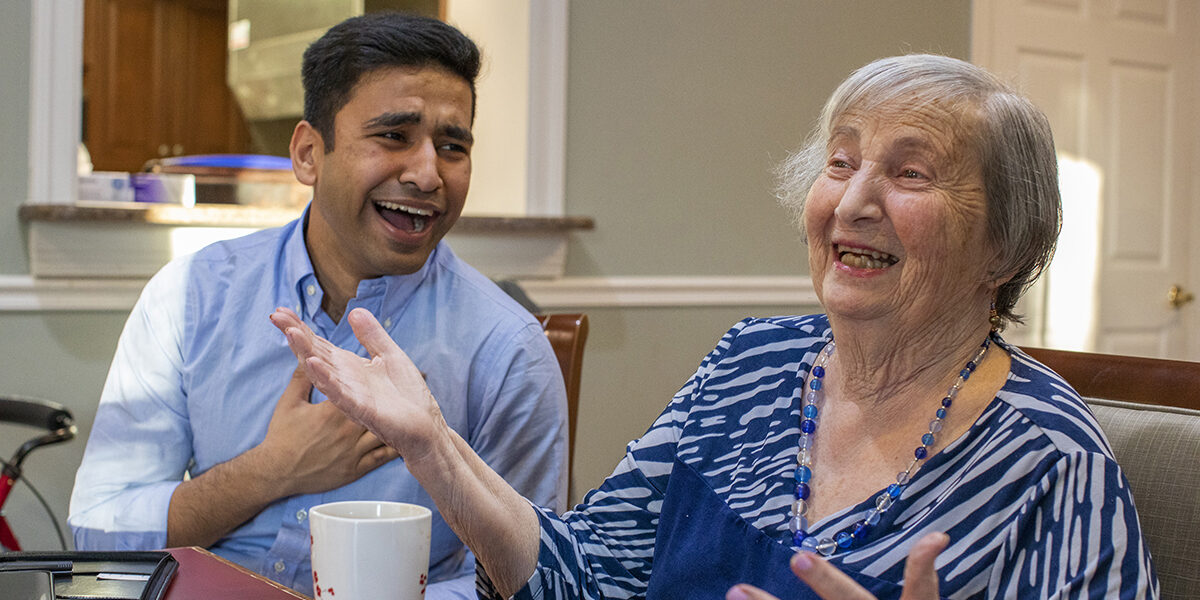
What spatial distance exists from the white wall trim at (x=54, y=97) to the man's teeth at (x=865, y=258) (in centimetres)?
199

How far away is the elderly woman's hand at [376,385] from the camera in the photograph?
102cm

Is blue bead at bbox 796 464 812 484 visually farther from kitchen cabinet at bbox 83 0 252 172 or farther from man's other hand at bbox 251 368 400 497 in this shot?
kitchen cabinet at bbox 83 0 252 172

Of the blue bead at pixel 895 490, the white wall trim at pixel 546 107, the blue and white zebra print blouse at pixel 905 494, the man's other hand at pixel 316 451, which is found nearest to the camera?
the blue and white zebra print blouse at pixel 905 494

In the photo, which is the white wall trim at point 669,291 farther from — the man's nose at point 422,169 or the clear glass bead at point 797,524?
the clear glass bead at point 797,524

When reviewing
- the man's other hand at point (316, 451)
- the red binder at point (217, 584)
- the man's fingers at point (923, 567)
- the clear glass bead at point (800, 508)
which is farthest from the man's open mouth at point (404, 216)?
the man's fingers at point (923, 567)

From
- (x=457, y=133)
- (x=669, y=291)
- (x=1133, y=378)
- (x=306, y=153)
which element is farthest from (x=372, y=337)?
(x=669, y=291)

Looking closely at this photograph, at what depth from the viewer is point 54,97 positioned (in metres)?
2.49

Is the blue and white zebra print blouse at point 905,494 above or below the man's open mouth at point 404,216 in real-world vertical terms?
below

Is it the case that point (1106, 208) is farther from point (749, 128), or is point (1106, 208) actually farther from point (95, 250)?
point (95, 250)

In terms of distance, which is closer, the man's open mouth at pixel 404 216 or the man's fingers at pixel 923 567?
the man's fingers at pixel 923 567

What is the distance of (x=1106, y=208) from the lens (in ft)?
13.1

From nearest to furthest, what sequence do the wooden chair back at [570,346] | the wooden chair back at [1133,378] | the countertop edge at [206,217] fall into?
the wooden chair back at [1133,378], the wooden chair back at [570,346], the countertop edge at [206,217]

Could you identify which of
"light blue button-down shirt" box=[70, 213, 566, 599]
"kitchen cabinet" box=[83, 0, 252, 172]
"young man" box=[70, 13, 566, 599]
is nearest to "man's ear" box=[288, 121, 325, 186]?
"young man" box=[70, 13, 566, 599]

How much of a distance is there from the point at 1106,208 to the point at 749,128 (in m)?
1.53
